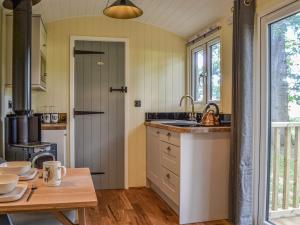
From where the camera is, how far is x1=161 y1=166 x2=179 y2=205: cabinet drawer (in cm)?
301

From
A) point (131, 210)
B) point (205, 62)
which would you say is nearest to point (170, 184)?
point (131, 210)

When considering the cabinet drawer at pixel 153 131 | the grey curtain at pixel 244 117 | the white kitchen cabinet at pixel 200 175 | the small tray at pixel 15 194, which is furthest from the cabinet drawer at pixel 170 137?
the small tray at pixel 15 194

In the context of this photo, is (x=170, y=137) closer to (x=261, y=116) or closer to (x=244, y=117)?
(x=244, y=117)

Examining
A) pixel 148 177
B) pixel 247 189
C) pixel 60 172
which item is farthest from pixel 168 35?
pixel 60 172

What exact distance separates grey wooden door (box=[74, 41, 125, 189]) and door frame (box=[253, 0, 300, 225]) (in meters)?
1.95

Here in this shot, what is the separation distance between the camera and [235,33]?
113 inches

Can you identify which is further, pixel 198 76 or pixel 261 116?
pixel 198 76

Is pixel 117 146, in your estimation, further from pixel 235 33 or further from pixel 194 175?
pixel 235 33

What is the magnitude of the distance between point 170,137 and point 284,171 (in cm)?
111

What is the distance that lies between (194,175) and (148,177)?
1388mm

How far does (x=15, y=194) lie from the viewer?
48.3 inches

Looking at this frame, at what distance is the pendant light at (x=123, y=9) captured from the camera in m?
2.54

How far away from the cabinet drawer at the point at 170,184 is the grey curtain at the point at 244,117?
56 centimetres

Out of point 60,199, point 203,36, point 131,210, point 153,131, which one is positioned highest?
point 203,36
